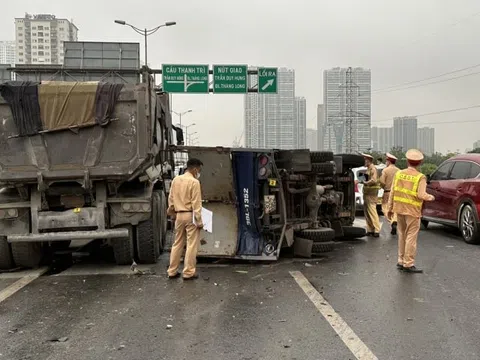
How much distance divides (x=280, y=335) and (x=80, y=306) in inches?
93.6

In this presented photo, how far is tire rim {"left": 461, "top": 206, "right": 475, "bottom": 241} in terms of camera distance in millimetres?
9555

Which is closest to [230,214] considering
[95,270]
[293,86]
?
[95,270]

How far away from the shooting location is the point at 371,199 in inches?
426

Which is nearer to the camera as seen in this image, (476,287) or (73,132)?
(476,287)

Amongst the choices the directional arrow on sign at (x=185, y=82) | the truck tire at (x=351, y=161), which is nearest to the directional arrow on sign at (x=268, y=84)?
the directional arrow on sign at (x=185, y=82)

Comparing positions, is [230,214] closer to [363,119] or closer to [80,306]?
[80,306]

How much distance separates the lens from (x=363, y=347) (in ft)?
14.3

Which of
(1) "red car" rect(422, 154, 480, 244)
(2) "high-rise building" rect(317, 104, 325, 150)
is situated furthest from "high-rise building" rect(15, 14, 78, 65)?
(1) "red car" rect(422, 154, 480, 244)

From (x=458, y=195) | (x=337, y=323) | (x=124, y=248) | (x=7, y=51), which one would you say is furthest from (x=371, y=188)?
(x=7, y=51)

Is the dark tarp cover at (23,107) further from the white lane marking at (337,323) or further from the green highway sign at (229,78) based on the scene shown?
the green highway sign at (229,78)

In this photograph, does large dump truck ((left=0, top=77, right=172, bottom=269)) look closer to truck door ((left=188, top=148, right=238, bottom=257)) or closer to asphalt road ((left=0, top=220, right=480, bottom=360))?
asphalt road ((left=0, top=220, right=480, bottom=360))

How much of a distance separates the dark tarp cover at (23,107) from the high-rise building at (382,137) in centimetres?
5620

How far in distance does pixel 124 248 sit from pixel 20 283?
1505mm

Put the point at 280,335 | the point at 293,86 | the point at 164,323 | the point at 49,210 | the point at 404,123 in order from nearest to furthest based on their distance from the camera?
the point at 280,335 < the point at 164,323 < the point at 49,210 < the point at 293,86 < the point at 404,123
